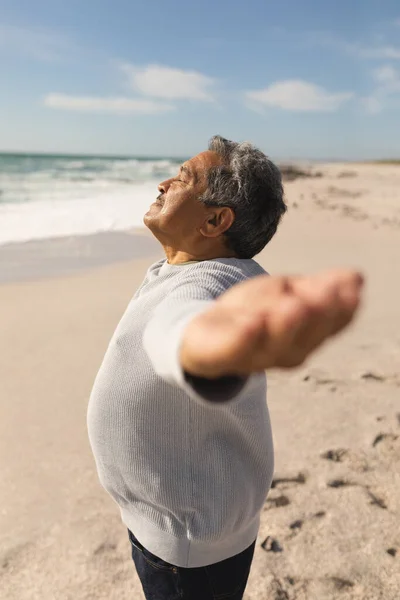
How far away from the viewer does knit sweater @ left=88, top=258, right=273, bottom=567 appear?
1.29 metres

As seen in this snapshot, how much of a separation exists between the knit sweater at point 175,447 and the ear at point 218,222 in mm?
97

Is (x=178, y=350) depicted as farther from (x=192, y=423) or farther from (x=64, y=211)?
(x=64, y=211)

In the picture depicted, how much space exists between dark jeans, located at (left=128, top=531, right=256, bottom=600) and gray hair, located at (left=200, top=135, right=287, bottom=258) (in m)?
0.83

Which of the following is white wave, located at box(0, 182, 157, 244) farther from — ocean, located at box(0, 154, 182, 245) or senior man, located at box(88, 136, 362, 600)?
senior man, located at box(88, 136, 362, 600)

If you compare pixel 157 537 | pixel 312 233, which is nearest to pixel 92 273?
pixel 312 233

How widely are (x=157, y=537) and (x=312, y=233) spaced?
410 inches

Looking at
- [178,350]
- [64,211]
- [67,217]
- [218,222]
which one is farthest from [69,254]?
[178,350]

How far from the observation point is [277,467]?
3.28 m

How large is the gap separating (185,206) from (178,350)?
0.76 metres

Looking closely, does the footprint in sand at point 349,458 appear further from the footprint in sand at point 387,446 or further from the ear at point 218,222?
the ear at point 218,222

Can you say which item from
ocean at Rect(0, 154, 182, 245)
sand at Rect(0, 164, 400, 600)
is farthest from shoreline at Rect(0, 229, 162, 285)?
sand at Rect(0, 164, 400, 600)

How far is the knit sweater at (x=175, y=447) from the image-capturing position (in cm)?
129

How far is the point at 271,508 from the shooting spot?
114 inches

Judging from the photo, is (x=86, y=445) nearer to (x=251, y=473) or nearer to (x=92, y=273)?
(x=251, y=473)
